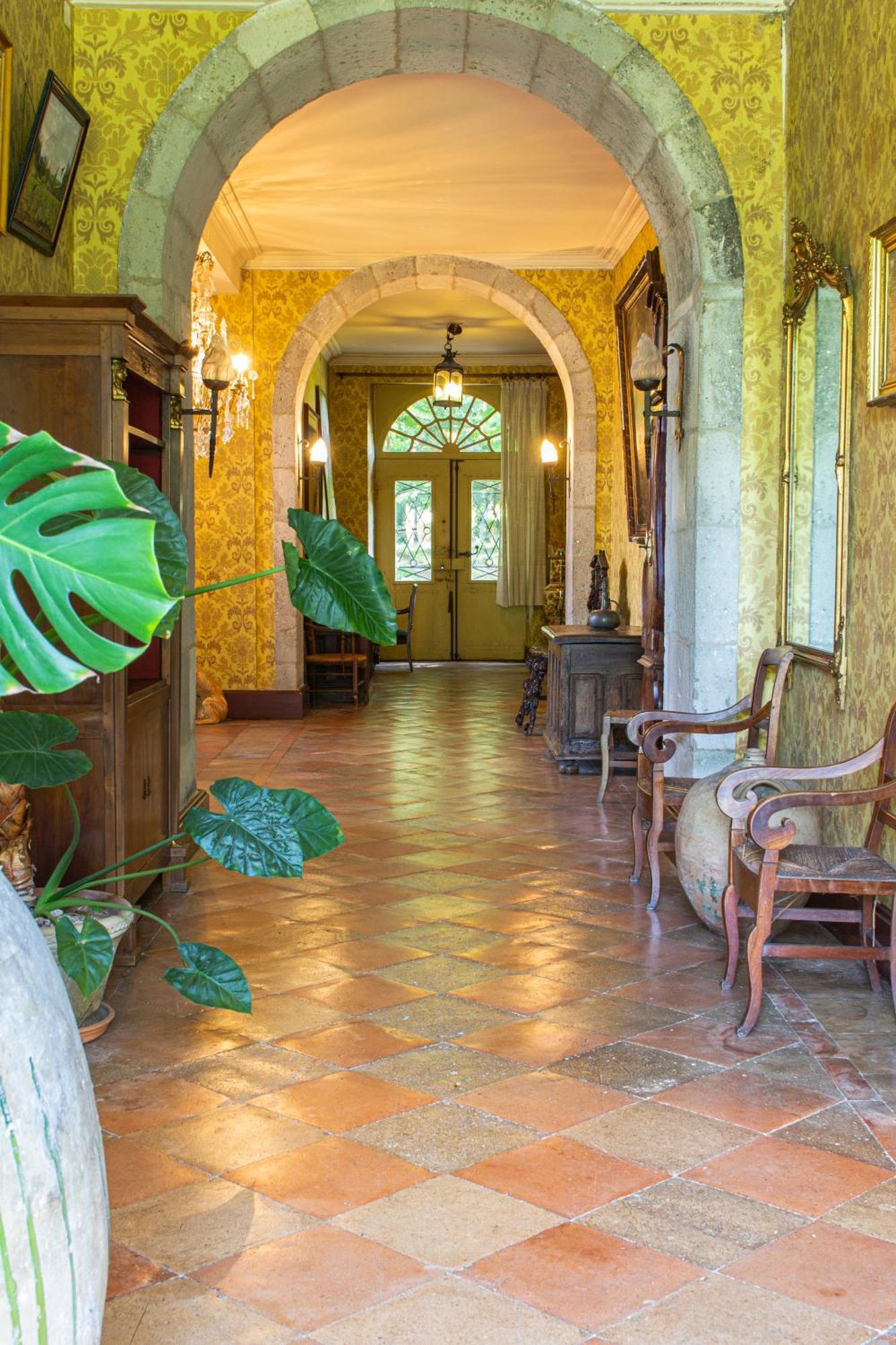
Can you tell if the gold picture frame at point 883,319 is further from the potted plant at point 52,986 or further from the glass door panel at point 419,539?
the glass door panel at point 419,539

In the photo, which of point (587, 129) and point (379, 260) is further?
point (379, 260)

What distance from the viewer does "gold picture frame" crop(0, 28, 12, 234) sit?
4148 mm

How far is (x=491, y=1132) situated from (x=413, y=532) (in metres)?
14.3

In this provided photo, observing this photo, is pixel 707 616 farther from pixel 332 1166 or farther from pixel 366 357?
pixel 366 357

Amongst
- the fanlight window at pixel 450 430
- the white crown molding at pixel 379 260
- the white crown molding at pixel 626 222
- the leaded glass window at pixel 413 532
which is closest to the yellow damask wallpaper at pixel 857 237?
the white crown molding at pixel 626 222

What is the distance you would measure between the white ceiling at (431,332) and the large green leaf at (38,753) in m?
8.68

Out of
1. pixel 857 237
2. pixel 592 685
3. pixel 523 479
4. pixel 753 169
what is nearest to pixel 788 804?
pixel 857 237

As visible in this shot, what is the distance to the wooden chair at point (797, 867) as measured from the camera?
3.46 meters

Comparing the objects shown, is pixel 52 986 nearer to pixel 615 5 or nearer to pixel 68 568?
pixel 68 568

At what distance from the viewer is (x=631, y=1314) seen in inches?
85.3

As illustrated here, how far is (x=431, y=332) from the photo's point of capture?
47.3 ft

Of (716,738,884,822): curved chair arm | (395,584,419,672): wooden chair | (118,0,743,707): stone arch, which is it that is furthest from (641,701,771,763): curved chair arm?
(395,584,419,672): wooden chair

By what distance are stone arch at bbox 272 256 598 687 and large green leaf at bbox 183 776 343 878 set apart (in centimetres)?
738

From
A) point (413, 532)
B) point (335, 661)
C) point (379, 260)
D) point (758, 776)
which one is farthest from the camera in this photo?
point (413, 532)
